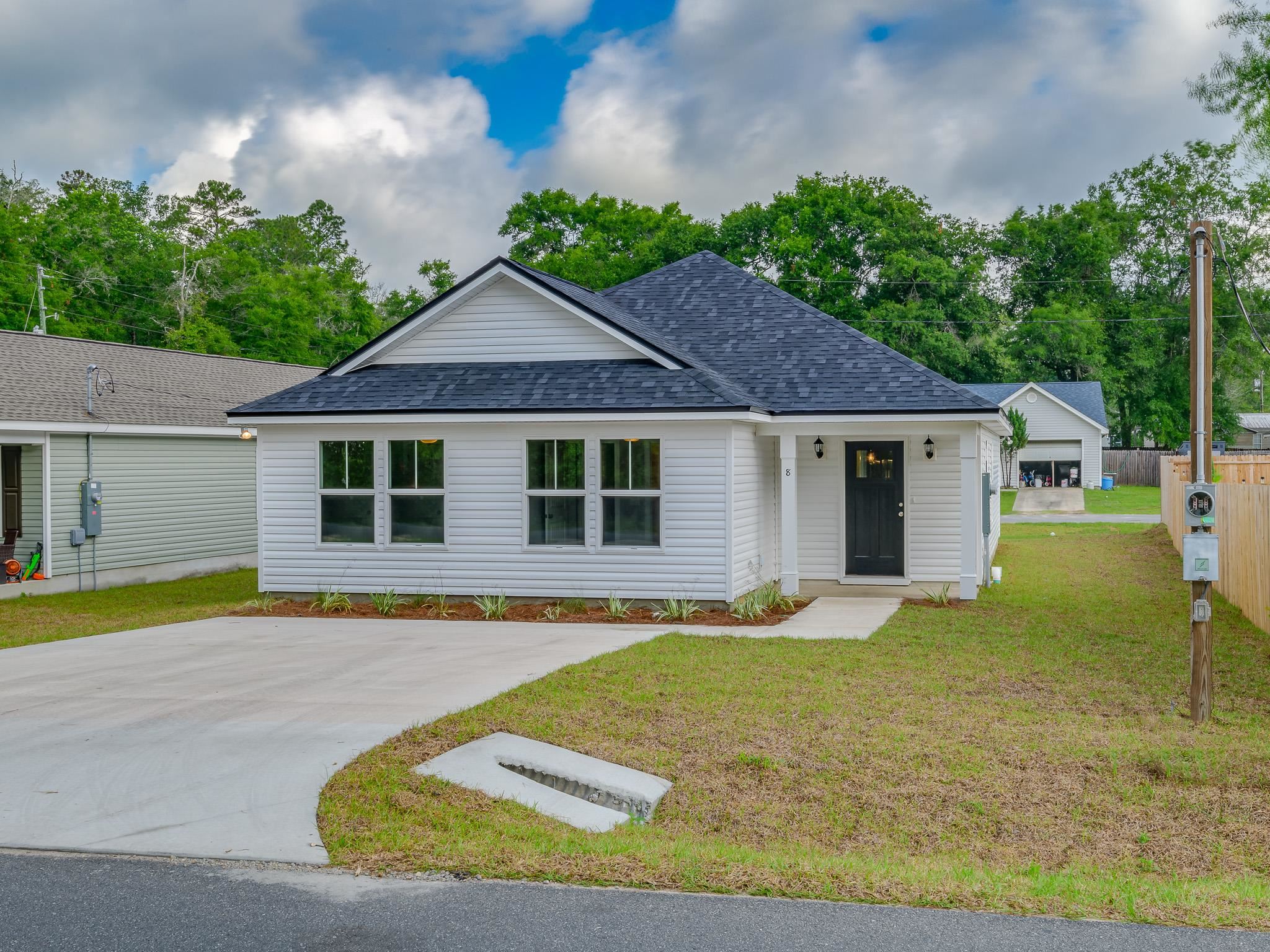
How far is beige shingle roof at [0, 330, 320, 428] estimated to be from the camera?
17891mm

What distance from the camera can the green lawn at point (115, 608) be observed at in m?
13.4

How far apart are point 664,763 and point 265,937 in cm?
305

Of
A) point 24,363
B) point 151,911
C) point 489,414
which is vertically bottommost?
point 151,911

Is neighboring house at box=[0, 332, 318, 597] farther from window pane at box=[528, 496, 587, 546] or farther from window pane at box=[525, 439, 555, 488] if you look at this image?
window pane at box=[528, 496, 587, 546]

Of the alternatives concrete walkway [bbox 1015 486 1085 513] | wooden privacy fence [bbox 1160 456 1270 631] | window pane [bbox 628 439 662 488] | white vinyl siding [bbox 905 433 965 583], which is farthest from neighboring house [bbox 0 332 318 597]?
concrete walkway [bbox 1015 486 1085 513]

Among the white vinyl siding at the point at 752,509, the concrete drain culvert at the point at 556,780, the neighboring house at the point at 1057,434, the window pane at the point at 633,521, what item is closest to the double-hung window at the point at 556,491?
the window pane at the point at 633,521

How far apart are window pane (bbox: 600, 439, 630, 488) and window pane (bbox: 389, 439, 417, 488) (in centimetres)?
264

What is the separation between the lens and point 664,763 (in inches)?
276

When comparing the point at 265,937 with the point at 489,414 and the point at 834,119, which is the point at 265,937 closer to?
the point at 489,414

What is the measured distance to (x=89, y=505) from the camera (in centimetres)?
1806

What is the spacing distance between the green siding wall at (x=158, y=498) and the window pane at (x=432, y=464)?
6911mm

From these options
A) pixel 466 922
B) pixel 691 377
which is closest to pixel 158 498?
pixel 691 377

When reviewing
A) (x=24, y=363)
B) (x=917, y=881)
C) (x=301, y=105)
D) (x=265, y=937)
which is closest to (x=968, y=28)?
(x=301, y=105)

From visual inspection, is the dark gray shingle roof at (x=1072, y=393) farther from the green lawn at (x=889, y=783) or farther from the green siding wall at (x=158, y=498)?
the green lawn at (x=889, y=783)
